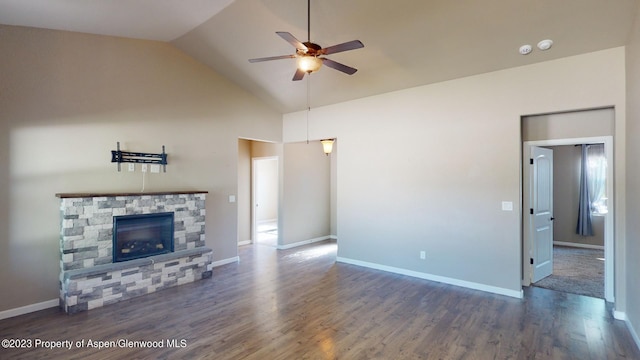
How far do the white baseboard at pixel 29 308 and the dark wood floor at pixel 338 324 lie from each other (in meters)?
0.13

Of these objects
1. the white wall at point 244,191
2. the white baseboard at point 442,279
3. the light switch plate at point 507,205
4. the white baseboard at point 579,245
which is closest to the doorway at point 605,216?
the light switch plate at point 507,205

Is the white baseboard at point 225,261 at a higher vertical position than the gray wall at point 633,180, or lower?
lower

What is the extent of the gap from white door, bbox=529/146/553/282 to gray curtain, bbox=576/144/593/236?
2.95 m

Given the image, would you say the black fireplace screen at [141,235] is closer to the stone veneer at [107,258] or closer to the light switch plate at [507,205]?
the stone veneer at [107,258]

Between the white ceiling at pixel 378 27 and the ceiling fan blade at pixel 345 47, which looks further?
the white ceiling at pixel 378 27

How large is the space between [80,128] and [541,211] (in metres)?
6.75

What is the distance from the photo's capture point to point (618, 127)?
3559 millimetres

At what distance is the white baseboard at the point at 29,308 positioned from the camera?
11.9ft

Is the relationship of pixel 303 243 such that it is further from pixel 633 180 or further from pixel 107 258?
pixel 633 180

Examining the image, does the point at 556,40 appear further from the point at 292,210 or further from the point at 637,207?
the point at 292,210

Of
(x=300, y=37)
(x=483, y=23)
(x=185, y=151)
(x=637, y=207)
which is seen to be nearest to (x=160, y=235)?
(x=185, y=151)

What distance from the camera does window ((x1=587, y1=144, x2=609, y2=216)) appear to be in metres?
7.08

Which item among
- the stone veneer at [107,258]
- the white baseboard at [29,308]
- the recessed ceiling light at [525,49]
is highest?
the recessed ceiling light at [525,49]

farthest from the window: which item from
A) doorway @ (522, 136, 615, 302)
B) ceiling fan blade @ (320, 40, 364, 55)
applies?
ceiling fan blade @ (320, 40, 364, 55)
